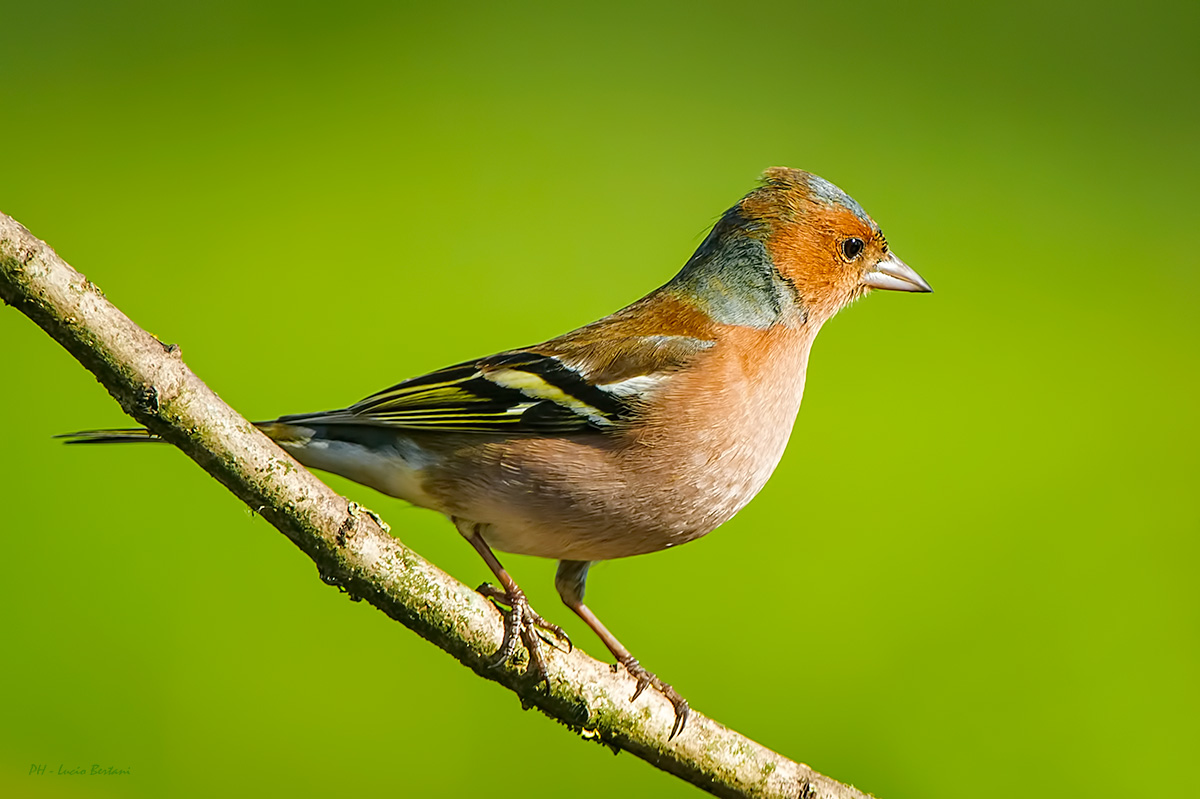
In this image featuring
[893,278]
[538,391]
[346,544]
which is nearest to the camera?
[346,544]

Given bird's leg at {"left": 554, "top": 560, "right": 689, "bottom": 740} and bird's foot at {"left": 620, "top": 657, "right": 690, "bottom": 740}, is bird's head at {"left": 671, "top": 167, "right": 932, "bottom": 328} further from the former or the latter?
bird's foot at {"left": 620, "top": 657, "right": 690, "bottom": 740}

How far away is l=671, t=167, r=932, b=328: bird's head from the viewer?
2.02m

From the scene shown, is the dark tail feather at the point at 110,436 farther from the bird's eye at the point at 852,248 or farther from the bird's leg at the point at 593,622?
the bird's eye at the point at 852,248

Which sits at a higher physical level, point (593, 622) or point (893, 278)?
point (893, 278)

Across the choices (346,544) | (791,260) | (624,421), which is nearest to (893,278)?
(791,260)

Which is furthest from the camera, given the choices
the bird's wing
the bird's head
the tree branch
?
the bird's head

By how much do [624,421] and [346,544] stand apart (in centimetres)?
59

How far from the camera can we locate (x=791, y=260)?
2.04 meters

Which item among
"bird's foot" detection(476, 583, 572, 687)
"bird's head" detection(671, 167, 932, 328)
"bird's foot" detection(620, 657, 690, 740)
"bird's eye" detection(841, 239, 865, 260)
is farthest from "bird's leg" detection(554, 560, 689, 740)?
"bird's eye" detection(841, 239, 865, 260)

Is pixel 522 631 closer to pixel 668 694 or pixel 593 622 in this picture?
pixel 668 694

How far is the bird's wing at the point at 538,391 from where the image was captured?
1.81m

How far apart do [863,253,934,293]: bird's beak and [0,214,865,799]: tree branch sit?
95 cm

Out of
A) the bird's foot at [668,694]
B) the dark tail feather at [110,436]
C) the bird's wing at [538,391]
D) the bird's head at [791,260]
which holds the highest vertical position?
the bird's head at [791,260]

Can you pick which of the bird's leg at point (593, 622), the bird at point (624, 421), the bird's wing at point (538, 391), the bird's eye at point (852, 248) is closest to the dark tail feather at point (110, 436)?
the bird at point (624, 421)
